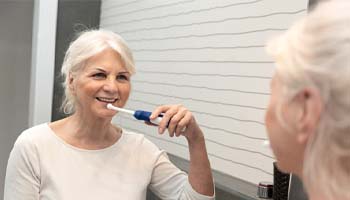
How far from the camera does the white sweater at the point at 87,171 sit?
1.26 metres

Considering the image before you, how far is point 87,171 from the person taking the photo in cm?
131

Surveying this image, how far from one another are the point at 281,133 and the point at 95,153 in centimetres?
82

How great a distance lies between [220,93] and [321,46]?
1.05 meters

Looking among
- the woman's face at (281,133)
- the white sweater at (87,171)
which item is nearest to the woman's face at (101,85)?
the white sweater at (87,171)

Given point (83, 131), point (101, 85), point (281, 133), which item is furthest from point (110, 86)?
point (281, 133)

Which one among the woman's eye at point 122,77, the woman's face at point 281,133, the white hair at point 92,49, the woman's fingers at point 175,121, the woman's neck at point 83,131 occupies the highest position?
the white hair at point 92,49

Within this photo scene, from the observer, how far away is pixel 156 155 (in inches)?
54.4

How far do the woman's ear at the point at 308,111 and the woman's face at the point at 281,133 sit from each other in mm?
12

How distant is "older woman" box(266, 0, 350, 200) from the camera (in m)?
0.53

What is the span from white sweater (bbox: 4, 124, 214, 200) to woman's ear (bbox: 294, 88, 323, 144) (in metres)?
→ 0.72

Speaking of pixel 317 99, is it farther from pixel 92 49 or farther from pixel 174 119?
pixel 92 49

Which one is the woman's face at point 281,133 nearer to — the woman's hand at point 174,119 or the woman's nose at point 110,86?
the woman's hand at point 174,119

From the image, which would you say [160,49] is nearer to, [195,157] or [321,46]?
[195,157]

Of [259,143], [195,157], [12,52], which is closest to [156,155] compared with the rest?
[195,157]
